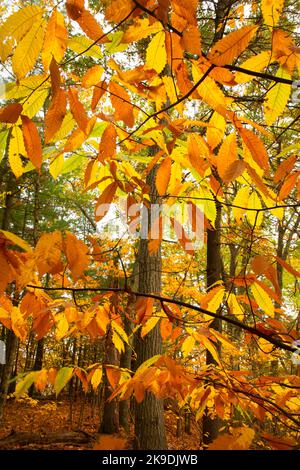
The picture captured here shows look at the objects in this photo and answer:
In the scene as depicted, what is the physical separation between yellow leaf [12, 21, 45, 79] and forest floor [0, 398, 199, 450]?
3598 millimetres

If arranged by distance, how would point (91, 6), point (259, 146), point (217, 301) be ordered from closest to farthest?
point (259, 146), point (217, 301), point (91, 6)

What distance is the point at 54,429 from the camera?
10.2 metres

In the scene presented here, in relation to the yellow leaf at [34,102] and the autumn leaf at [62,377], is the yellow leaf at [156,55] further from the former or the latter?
the autumn leaf at [62,377]

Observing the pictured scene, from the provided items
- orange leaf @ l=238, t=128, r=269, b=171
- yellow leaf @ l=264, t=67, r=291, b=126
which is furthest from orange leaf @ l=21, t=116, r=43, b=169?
yellow leaf @ l=264, t=67, r=291, b=126

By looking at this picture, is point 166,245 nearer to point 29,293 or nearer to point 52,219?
point 52,219

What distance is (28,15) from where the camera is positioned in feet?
2.46

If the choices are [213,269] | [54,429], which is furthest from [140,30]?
[54,429]

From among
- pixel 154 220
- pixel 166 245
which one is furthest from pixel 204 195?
pixel 166 245

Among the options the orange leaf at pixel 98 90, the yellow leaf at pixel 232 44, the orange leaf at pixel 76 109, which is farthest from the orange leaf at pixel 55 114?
the yellow leaf at pixel 232 44

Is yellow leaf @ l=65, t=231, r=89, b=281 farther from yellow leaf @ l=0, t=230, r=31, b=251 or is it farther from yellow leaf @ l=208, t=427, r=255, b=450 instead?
yellow leaf @ l=208, t=427, r=255, b=450

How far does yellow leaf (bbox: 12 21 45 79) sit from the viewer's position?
0.76 metres

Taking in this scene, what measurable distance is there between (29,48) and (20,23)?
51 millimetres

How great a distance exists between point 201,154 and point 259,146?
184 mm

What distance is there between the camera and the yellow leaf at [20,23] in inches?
28.9
